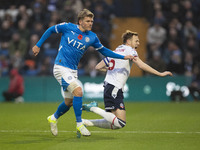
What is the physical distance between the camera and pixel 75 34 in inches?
313

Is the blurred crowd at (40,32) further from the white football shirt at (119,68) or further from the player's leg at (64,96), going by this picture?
the player's leg at (64,96)

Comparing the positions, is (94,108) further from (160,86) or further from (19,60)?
(19,60)

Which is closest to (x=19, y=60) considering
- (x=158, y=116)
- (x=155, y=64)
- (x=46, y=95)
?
(x=46, y=95)

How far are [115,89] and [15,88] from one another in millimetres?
10600

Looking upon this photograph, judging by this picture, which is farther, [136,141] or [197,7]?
[197,7]

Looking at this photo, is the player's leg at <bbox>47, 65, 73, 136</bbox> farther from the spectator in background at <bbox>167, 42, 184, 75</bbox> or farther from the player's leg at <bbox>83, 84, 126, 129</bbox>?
the spectator in background at <bbox>167, 42, 184, 75</bbox>

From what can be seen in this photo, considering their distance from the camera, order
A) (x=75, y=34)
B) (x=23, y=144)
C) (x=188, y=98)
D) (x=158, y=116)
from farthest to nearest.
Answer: (x=188, y=98), (x=158, y=116), (x=75, y=34), (x=23, y=144)

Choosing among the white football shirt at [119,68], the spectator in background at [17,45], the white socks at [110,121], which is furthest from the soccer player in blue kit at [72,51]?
the spectator in background at [17,45]

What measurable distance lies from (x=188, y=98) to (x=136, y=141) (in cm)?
1040

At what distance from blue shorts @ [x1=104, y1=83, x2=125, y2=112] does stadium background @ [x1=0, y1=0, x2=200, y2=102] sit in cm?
944

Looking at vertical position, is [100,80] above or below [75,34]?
below

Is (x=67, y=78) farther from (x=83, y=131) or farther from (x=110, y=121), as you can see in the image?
(x=110, y=121)

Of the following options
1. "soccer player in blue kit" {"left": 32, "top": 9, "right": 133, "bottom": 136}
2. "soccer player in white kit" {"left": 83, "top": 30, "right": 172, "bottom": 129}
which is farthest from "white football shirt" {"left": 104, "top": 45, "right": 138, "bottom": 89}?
"soccer player in blue kit" {"left": 32, "top": 9, "right": 133, "bottom": 136}

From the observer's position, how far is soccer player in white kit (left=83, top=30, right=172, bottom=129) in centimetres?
787
